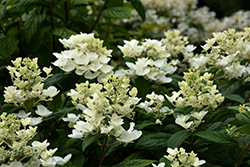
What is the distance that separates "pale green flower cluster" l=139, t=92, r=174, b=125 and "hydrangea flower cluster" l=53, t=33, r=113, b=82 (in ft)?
0.87

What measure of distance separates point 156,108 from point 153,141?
164 mm

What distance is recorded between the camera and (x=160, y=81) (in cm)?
161

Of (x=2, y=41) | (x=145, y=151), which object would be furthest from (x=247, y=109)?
(x=2, y=41)

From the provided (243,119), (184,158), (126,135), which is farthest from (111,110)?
(243,119)

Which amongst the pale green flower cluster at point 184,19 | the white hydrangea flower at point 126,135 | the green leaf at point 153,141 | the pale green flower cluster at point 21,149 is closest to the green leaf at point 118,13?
the green leaf at point 153,141

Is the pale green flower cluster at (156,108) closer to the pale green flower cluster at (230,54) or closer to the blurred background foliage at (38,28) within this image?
the pale green flower cluster at (230,54)

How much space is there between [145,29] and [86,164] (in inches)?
118

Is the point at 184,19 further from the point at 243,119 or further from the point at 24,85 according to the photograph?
the point at 24,85

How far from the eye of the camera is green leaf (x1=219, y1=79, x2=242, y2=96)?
168 centimetres

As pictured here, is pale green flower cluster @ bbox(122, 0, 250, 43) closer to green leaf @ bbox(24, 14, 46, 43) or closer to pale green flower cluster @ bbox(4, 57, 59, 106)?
green leaf @ bbox(24, 14, 46, 43)

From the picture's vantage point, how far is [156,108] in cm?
138

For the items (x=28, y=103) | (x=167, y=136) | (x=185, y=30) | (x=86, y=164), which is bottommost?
(x=185, y=30)

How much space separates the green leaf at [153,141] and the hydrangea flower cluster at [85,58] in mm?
383

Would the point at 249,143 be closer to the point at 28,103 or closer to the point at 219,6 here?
the point at 28,103
